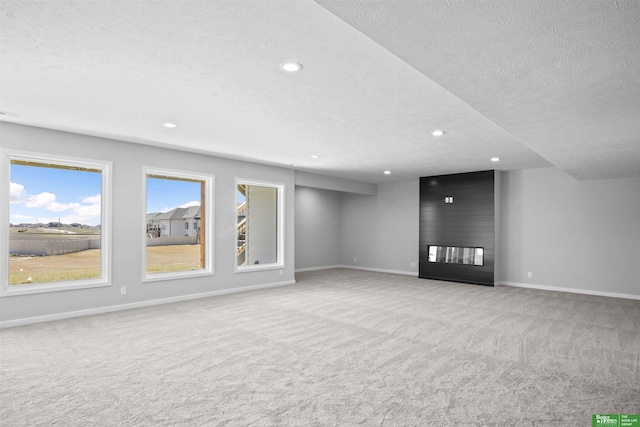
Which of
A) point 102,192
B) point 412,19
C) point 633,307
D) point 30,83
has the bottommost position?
point 633,307

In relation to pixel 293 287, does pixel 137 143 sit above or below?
above

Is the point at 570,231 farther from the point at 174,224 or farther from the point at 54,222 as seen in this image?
the point at 54,222

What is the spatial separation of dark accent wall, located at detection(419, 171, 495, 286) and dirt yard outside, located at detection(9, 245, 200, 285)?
578cm

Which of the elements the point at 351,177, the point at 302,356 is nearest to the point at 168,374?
the point at 302,356

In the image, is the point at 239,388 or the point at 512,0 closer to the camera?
the point at 512,0

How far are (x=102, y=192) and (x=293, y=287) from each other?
397cm

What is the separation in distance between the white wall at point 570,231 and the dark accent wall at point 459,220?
453 mm

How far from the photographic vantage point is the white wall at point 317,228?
10414 mm

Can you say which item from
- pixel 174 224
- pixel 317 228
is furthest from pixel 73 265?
pixel 317 228

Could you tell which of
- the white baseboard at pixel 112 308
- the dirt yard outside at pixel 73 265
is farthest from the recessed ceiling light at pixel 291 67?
the white baseboard at pixel 112 308

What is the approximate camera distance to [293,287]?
767cm

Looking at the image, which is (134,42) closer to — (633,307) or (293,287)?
(293,287)

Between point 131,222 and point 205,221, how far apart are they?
4.43 ft

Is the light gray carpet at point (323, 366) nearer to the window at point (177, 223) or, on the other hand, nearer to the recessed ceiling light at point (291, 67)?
the window at point (177, 223)
